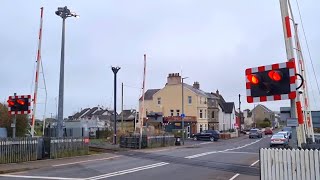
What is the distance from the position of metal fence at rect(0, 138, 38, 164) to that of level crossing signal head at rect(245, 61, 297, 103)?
14.6 metres

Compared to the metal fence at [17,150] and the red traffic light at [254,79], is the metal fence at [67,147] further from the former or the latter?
the red traffic light at [254,79]

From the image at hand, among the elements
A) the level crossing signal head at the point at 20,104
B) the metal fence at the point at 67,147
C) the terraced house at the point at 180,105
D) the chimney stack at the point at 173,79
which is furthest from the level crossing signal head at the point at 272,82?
the chimney stack at the point at 173,79

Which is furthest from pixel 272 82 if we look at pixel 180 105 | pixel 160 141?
pixel 180 105

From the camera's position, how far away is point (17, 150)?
2081 centimetres

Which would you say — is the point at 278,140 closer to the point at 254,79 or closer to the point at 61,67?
the point at 61,67

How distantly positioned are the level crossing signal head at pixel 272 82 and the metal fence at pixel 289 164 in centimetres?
112

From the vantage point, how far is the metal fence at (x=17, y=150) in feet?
65.7

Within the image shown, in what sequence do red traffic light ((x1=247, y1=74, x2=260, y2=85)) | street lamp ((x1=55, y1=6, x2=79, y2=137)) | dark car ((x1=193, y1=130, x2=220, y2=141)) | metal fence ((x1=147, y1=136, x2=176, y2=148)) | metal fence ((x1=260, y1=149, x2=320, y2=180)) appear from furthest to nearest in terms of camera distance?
dark car ((x1=193, y1=130, x2=220, y2=141)) → metal fence ((x1=147, y1=136, x2=176, y2=148)) → street lamp ((x1=55, y1=6, x2=79, y2=137)) → red traffic light ((x1=247, y1=74, x2=260, y2=85)) → metal fence ((x1=260, y1=149, x2=320, y2=180))

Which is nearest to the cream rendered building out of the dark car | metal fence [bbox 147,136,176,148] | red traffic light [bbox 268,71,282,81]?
the dark car

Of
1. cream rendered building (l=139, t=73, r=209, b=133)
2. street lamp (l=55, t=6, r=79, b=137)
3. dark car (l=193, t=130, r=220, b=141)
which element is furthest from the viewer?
cream rendered building (l=139, t=73, r=209, b=133)

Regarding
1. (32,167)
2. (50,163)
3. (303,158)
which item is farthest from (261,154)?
(50,163)

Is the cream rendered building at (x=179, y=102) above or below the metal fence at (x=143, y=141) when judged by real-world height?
above

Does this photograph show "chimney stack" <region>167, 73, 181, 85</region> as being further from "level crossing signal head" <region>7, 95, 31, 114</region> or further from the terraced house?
"level crossing signal head" <region>7, 95, 31, 114</region>

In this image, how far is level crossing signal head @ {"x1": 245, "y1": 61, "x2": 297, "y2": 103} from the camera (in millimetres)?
8500
